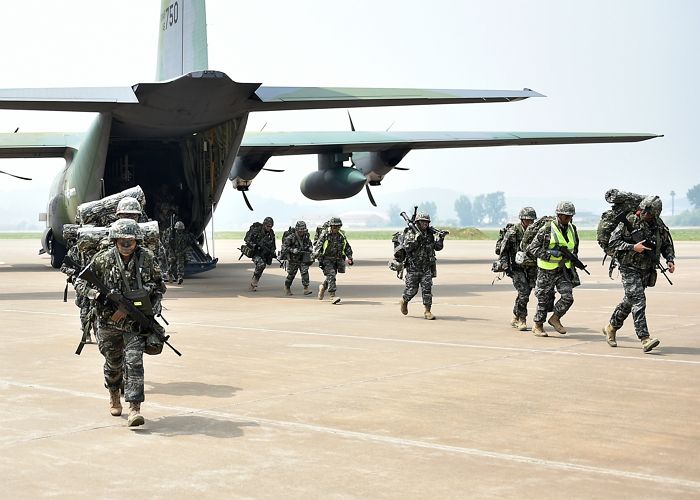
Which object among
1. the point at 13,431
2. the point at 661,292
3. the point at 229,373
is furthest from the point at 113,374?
the point at 661,292

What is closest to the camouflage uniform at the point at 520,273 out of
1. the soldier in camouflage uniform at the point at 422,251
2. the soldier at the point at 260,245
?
the soldier in camouflage uniform at the point at 422,251

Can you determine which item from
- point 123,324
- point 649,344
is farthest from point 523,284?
point 123,324

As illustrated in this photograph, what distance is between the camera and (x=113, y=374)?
7.54 metres

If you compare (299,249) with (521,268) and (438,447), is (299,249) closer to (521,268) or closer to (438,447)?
(521,268)

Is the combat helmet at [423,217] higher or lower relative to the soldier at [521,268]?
higher

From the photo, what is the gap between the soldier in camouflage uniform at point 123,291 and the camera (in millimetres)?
7316

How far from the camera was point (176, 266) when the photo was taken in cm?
2259

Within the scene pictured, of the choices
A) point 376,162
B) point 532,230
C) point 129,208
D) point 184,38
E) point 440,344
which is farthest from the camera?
point 376,162

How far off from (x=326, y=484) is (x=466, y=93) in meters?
14.5

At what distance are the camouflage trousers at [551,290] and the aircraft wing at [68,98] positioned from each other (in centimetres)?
966

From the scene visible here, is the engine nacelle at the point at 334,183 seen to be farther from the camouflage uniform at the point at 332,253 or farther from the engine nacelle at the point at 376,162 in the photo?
the camouflage uniform at the point at 332,253

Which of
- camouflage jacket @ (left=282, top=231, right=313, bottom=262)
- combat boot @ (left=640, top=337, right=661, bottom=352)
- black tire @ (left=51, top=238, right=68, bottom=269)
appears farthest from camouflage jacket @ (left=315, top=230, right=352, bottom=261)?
black tire @ (left=51, top=238, right=68, bottom=269)

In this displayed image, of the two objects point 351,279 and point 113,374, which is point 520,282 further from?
point 351,279

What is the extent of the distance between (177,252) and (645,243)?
45.0ft
